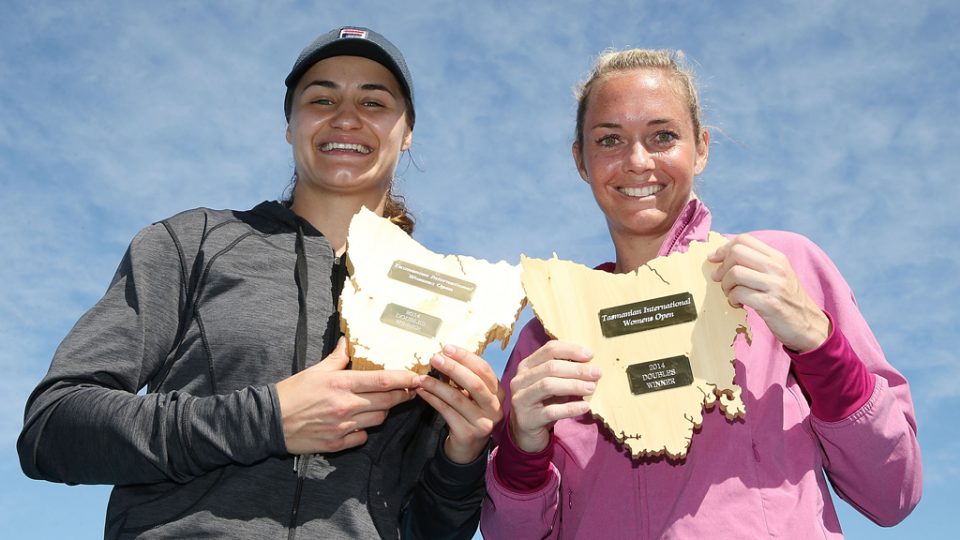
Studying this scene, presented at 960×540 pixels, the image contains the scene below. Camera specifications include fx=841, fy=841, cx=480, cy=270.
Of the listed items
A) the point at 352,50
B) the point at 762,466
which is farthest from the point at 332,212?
the point at 762,466

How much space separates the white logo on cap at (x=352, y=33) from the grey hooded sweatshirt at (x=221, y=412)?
1.12 m

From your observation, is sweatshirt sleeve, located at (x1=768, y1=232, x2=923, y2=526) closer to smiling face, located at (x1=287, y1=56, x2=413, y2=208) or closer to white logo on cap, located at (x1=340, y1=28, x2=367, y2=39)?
smiling face, located at (x1=287, y1=56, x2=413, y2=208)

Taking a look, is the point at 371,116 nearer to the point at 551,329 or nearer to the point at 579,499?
the point at 551,329

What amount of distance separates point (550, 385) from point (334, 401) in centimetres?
97

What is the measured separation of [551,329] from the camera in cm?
409

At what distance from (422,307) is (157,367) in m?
1.27

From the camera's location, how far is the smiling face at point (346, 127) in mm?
4773

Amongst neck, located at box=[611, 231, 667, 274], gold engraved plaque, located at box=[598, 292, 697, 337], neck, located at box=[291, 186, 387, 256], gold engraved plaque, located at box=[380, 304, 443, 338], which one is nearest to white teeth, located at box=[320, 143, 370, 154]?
neck, located at box=[291, 186, 387, 256]

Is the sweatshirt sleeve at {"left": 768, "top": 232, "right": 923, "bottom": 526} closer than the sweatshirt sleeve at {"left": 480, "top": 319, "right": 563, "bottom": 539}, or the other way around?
the sweatshirt sleeve at {"left": 768, "top": 232, "right": 923, "bottom": 526}

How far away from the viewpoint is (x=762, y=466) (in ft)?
12.6

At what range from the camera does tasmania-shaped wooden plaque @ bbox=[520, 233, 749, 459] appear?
12.8 feet

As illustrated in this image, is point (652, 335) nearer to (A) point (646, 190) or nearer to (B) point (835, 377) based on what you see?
(B) point (835, 377)

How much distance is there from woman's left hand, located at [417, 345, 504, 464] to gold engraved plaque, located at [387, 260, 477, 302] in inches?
15.1

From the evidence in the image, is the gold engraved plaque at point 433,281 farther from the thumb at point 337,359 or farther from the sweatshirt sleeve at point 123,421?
the sweatshirt sleeve at point 123,421
